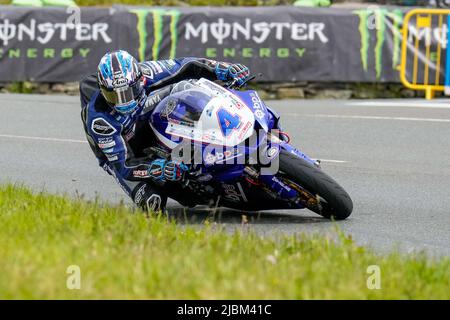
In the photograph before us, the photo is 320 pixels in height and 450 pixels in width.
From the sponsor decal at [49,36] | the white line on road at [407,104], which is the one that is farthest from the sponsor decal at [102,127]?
the sponsor decal at [49,36]

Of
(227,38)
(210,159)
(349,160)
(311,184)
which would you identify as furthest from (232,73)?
(227,38)

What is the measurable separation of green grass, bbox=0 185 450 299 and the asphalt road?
0.93 meters

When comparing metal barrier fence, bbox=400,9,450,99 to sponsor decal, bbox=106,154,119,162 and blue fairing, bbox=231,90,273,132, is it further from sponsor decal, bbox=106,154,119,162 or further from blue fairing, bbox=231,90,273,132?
sponsor decal, bbox=106,154,119,162

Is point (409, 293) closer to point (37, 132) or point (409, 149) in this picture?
point (409, 149)

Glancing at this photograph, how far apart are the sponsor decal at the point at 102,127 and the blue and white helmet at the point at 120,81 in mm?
135

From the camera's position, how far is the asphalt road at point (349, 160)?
25.3 ft

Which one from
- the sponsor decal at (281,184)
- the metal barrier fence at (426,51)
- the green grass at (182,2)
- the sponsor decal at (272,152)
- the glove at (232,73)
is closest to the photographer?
the sponsor decal at (272,152)

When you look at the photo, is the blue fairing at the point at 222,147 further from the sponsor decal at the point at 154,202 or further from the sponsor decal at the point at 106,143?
the sponsor decal at the point at 154,202

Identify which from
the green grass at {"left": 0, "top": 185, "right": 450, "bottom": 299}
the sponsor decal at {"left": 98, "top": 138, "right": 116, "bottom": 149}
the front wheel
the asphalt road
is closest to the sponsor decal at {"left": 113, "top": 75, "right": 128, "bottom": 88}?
the sponsor decal at {"left": 98, "top": 138, "right": 116, "bottom": 149}

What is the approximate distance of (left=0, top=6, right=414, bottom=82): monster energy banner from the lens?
16.7m

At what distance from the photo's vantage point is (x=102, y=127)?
25.3ft

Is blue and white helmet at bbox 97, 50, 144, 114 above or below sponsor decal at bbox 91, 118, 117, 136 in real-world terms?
above

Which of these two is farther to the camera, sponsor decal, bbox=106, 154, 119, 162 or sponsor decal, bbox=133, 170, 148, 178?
sponsor decal, bbox=106, 154, 119, 162

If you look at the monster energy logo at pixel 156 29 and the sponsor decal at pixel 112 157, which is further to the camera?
the monster energy logo at pixel 156 29
